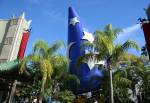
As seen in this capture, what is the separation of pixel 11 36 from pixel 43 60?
27.1 metres

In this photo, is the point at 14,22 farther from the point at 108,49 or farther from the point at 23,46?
the point at 108,49

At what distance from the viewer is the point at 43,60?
2527 cm

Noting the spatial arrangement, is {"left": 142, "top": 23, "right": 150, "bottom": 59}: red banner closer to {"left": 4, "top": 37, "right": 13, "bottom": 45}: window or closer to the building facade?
the building facade

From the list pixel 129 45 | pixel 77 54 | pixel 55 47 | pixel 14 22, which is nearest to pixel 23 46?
pixel 77 54

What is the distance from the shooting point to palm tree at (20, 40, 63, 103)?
24.9 m

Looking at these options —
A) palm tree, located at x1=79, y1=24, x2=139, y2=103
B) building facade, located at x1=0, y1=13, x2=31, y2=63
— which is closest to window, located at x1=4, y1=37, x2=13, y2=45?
building facade, located at x1=0, y1=13, x2=31, y2=63

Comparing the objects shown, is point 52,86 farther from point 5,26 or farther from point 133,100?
point 5,26

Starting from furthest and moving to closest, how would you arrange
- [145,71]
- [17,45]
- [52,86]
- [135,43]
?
[17,45], [145,71], [52,86], [135,43]

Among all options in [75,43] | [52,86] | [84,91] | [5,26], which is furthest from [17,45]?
[52,86]

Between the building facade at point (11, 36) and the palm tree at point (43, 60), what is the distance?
23436 mm

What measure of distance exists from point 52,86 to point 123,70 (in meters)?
7.08

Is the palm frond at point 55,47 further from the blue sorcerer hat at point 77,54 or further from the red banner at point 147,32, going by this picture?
the red banner at point 147,32

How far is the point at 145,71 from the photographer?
98.3ft

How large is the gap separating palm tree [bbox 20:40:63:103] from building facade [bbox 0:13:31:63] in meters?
23.4
